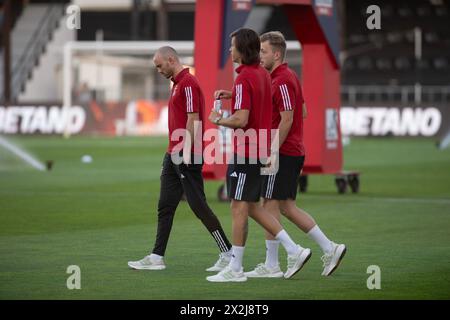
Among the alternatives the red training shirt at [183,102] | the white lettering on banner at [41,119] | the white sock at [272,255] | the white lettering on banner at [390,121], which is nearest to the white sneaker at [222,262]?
the white sock at [272,255]

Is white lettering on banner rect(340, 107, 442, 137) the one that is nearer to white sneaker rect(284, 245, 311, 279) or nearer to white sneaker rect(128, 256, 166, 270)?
white sneaker rect(128, 256, 166, 270)

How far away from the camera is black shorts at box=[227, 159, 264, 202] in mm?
10938

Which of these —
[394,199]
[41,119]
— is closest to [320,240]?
[394,199]

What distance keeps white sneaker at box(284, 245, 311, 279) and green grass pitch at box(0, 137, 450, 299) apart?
128 millimetres

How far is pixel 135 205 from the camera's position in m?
19.3

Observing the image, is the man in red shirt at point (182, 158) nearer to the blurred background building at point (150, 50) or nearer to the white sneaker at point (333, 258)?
the white sneaker at point (333, 258)

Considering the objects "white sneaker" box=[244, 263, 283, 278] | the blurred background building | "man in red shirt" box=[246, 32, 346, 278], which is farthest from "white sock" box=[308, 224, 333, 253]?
the blurred background building

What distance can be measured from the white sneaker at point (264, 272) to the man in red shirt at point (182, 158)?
381 millimetres

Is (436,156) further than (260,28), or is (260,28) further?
(260,28)

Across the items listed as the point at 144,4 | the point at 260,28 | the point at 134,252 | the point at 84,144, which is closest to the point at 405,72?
the point at 260,28

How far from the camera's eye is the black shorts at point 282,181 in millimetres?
11445
